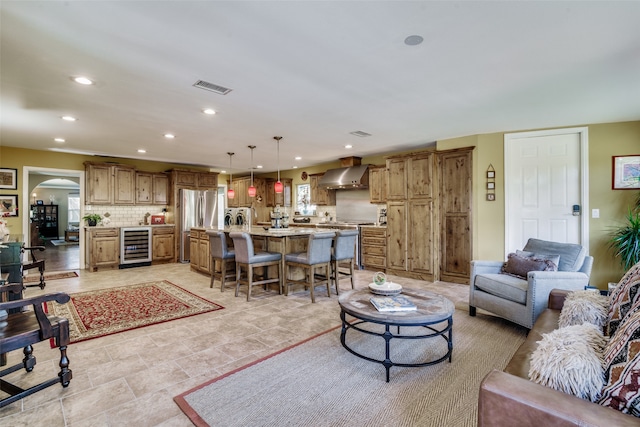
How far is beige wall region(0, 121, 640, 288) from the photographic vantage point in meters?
4.31

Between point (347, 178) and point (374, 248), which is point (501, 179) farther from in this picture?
point (347, 178)

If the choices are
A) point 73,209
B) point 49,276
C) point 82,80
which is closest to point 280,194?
point 49,276

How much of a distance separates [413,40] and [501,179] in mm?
3587

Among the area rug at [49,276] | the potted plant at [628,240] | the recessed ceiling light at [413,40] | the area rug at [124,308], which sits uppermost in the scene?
the recessed ceiling light at [413,40]

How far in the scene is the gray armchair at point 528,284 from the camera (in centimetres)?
Result: 281

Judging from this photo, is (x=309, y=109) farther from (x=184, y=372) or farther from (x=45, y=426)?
(x=45, y=426)

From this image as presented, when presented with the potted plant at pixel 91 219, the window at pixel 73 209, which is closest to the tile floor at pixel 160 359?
the potted plant at pixel 91 219

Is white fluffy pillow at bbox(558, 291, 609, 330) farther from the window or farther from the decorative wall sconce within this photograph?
the window

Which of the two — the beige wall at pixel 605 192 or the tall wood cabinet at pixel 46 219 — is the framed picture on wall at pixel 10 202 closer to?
the tall wood cabinet at pixel 46 219

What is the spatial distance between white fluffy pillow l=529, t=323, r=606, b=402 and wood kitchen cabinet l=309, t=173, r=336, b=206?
659 cm

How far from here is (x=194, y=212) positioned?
762 cm

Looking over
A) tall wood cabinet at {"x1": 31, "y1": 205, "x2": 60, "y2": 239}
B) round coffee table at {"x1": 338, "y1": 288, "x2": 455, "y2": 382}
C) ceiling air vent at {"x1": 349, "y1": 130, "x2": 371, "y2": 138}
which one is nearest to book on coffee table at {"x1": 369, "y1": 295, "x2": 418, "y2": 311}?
round coffee table at {"x1": 338, "y1": 288, "x2": 455, "y2": 382}

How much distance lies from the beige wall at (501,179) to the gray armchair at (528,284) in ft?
4.77

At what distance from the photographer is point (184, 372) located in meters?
2.38
